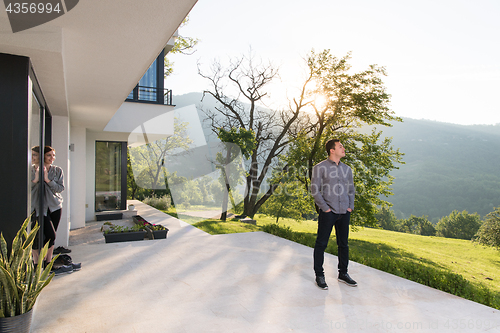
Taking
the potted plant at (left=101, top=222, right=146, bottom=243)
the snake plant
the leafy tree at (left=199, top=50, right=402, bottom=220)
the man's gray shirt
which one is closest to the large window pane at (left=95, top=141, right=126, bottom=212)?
the potted plant at (left=101, top=222, right=146, bottom=243)

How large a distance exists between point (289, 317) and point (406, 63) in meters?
44.7

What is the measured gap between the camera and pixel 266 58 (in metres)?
18.2

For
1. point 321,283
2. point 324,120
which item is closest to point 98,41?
point 321,283

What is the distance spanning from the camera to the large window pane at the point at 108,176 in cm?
990

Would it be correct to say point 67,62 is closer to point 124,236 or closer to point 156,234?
point 124,236

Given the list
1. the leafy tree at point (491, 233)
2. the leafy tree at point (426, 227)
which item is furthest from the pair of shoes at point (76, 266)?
the leafy tree at point (426, 227)

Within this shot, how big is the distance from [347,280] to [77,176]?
6.83 meters

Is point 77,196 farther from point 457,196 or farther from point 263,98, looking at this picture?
point 457,196

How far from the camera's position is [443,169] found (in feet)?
198

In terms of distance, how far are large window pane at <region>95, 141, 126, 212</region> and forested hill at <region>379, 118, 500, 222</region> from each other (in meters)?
48.3

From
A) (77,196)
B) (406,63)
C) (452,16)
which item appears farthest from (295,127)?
(406,63)

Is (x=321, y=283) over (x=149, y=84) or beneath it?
beneath

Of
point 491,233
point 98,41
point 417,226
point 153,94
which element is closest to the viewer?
A: point 98,41

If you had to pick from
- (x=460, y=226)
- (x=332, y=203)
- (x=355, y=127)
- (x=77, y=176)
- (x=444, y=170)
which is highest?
(x=355, y=127)
